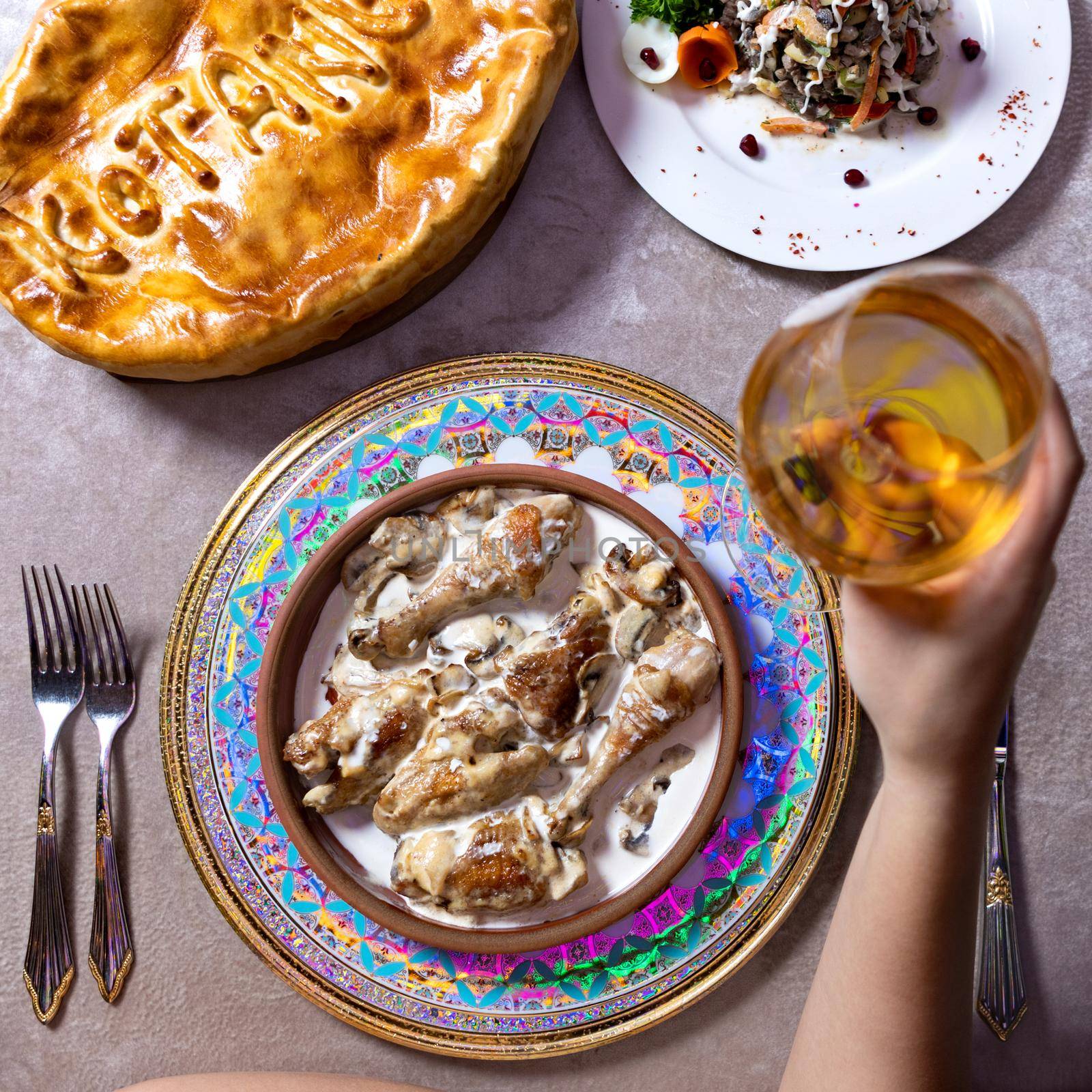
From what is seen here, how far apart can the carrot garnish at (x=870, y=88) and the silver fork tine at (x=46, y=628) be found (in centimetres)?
157

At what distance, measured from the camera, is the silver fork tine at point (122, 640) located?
5.20 ft

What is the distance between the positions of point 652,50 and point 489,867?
1.33 metres

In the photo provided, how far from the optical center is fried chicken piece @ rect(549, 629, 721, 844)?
139cm

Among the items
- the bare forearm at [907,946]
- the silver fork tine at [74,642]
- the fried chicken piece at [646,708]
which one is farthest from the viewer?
the silver fork tine at [74,642]

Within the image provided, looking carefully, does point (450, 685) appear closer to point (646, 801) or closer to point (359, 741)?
point (359, 741)

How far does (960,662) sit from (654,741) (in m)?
0.55

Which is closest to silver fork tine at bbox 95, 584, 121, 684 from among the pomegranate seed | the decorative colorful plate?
the decorative colorful plate

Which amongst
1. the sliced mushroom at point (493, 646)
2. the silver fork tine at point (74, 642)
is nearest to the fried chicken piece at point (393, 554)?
the sliced mushroom at point (493, 646)

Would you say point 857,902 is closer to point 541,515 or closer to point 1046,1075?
point 541,515

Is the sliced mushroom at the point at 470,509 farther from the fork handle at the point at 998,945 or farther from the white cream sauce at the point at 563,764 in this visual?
the fork handle at the point at 998,945

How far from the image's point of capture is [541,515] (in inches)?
56.1

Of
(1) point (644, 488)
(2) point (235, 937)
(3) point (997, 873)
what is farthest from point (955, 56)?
(2) point (235, 937)

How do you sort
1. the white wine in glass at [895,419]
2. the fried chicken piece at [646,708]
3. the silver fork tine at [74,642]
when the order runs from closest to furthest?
1. the white wine in glass at [895,419]
2. the fried chicken piece at [646,708]
3. the silver fork tine at [74,642]

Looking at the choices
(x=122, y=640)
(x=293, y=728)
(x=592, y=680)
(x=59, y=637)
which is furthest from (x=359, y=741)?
(x=59, y=637)
